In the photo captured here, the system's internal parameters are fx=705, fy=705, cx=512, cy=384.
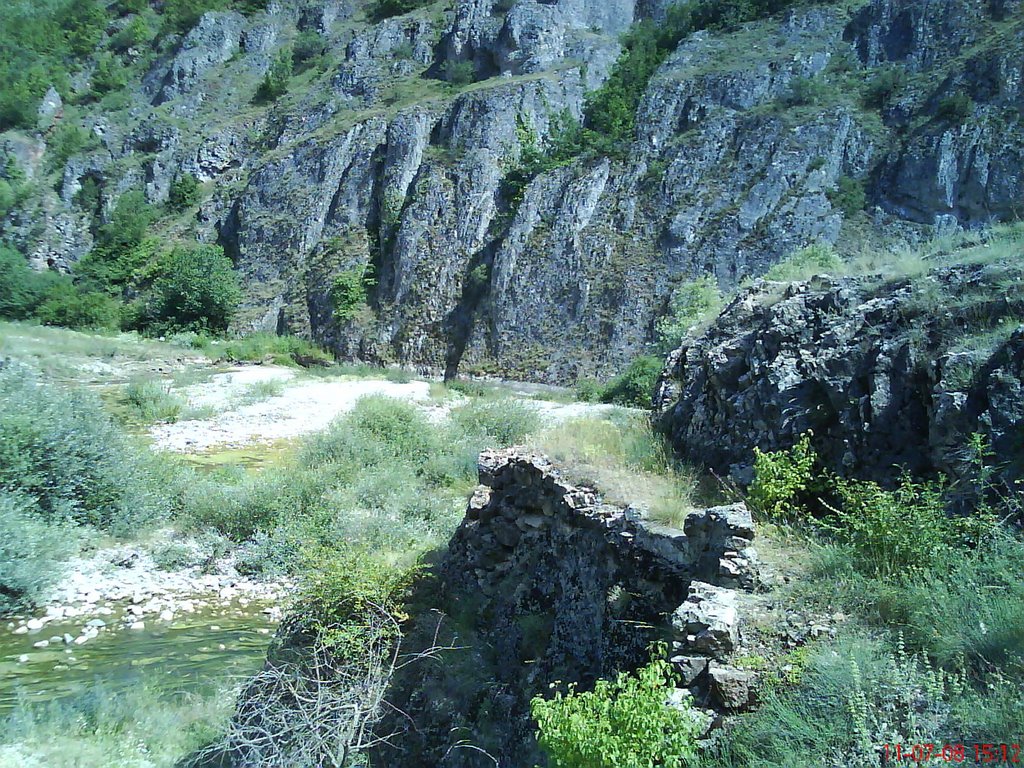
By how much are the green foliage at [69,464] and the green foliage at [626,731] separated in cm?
976

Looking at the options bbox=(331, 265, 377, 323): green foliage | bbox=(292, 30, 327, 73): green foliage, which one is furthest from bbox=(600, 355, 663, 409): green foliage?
bbox=(292, 30, 327, 73): green foliage

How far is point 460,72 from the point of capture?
45.5 metres

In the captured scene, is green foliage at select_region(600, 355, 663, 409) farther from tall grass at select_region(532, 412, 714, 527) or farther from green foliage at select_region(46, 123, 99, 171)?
green foliage at select_region(46, 123, 99, 171)

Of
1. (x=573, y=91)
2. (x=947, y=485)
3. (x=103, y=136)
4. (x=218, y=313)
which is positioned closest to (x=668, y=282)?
(x=573, y=91)

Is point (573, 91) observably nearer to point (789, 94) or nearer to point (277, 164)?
point (789, 94)

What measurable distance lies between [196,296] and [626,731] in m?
41.4

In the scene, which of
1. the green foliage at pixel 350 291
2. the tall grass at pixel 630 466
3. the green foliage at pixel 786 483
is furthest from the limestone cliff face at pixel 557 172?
the green foliage at pixel 786 483

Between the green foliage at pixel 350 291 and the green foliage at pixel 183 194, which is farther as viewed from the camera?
the green foliage at pixel 183 194

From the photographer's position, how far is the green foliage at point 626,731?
126 inches

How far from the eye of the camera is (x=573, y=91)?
1592 inches

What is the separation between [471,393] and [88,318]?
93.7ft

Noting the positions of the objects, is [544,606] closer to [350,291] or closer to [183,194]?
[350,291]
